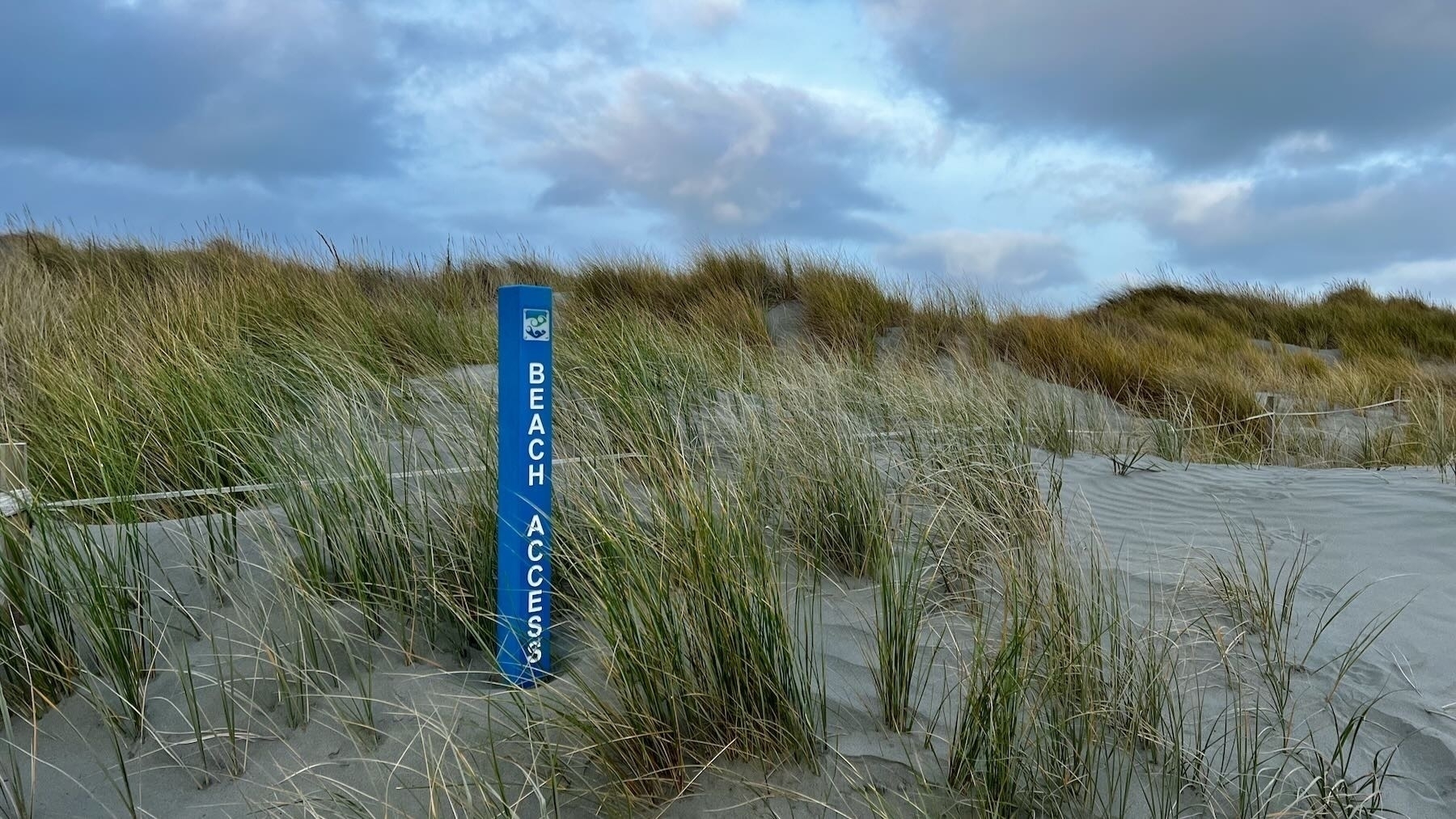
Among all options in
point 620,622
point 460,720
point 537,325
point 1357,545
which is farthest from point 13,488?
point 1357,545

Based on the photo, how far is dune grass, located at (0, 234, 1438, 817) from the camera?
2.00m

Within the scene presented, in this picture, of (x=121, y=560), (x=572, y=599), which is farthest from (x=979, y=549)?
(x=121, y=560)

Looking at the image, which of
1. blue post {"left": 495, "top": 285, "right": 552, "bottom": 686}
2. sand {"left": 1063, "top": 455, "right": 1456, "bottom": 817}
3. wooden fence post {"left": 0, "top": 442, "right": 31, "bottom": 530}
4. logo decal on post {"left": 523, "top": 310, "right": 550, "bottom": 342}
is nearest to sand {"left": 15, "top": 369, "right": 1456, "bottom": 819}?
sand {"left": 1063, "top": 455, "right": 1456, "bottom": 817}

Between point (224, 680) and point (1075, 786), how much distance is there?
2.20 metres

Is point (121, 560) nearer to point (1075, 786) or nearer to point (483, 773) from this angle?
point (483, 773)

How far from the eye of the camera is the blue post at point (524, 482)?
2213mm

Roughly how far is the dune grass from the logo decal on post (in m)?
0.52

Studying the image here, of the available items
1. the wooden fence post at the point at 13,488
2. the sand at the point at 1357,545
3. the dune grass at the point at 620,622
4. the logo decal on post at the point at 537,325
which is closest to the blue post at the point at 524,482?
the logo decal on post at the point at 537,325

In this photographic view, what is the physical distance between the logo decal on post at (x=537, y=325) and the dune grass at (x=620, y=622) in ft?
1.72

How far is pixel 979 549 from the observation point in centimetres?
298

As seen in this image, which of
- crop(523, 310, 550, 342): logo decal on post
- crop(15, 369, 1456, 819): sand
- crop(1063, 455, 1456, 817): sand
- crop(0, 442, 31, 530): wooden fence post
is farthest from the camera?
crop(0, 442, 31, 530): wooden fence post

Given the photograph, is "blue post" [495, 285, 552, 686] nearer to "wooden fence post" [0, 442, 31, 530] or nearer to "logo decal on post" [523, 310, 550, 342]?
"logo decal on post" [523, 310, 550, 342]

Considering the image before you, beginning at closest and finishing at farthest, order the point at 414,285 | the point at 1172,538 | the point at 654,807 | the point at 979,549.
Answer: the point at 654,807, the point at 979,549, the point at 1172,538, the point at 414,285

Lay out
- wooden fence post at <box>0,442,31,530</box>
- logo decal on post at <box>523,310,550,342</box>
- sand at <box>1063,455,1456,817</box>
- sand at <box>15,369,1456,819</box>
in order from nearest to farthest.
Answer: sand at <box>15,369,1456,819</box> → logo decal on post at <box>523,310,550,342</box> → sand at <box>1063,455,1456,817</box> → wooden fence post at <box>0,442,31,530</box>
